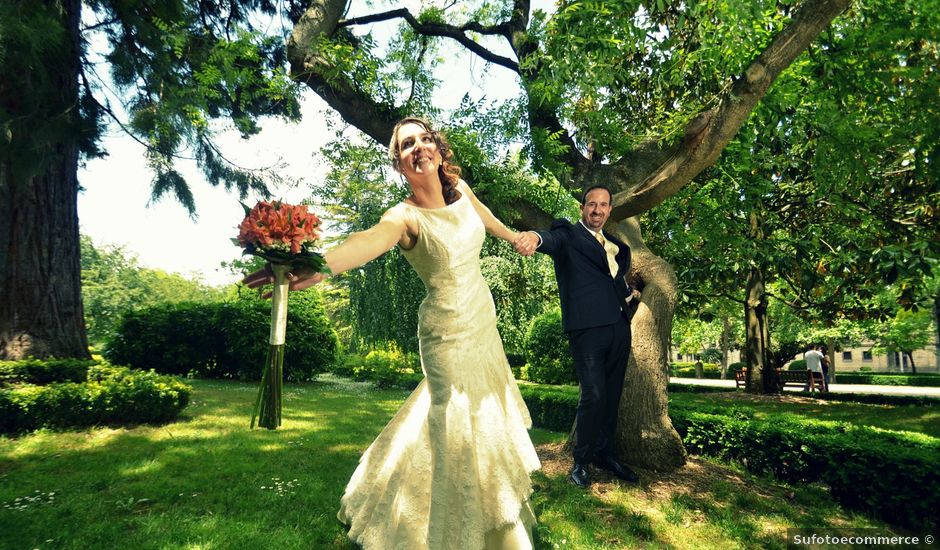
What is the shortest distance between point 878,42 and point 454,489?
260 inches

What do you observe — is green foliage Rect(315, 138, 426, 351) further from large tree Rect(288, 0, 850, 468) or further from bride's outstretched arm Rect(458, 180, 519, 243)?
bride's outstretched arm Rect(458, 180, 519, 243)

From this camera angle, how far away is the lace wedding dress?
2.54m

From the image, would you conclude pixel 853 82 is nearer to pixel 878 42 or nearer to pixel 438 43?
pixel 878 42

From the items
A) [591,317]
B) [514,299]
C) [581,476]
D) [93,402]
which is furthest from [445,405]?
[514,299]

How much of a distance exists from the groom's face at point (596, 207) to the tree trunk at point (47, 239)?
8.19m

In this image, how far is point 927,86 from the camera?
5656 millimetres

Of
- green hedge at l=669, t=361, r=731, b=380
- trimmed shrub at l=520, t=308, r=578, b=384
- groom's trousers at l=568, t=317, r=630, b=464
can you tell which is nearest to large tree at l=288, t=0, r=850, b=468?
groom's trousers at l=568, t=317, r=630, b=464

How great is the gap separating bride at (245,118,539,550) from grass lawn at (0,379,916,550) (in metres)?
1.01

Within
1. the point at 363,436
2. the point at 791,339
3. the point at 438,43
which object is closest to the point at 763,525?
the point at 363,436

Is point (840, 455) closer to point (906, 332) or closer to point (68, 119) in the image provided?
point (68, 119)

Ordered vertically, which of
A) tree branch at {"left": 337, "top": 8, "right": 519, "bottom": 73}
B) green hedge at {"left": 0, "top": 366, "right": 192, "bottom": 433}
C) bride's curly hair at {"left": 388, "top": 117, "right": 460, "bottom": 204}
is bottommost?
green hedge at {"left": 0, "top": 366, "right": 192, "bottom": 433}

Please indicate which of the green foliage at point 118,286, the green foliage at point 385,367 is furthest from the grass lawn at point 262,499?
the green foliage at point 118,286

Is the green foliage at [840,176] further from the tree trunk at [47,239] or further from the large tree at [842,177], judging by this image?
the tree trunk at [47,239]

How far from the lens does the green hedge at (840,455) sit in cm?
412
